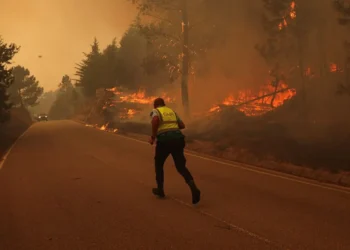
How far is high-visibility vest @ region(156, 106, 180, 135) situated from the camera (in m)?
7.08

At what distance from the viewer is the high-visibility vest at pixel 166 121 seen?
7078 mm

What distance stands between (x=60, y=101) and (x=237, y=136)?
109 m

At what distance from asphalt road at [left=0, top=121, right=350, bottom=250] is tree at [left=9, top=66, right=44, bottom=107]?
75.7 metres

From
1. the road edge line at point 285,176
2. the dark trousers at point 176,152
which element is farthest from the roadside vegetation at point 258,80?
the dark trousers at point 176,152

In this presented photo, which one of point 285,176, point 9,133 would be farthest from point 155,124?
point 9,133

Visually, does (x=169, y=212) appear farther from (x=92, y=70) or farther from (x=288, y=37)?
(x=92, y=70)

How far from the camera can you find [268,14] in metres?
31.6

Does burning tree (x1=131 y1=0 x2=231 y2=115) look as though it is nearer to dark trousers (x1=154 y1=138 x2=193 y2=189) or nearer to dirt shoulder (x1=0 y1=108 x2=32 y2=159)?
dirt shoulder (x1=0 y1=108 x2=32 y2=159)

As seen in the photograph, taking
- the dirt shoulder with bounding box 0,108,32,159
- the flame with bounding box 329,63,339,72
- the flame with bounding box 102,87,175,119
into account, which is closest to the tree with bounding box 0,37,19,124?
the dirt shoulder with bounding box 0,108,32,159

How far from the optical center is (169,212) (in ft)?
21.3

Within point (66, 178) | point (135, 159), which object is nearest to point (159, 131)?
point (66, 178)

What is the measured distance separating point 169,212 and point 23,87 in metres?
87.6

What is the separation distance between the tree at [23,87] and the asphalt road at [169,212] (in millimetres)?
75746

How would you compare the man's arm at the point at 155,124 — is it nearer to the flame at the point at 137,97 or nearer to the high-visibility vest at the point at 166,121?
the high-visibility vest at the point at 166,121
